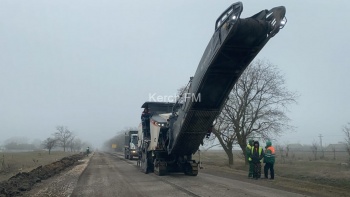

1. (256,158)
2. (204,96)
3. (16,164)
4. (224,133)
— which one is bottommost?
(16,164)

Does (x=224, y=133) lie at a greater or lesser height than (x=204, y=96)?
lesser

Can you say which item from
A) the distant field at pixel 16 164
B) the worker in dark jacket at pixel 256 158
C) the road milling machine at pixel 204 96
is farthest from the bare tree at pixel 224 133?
the distant field at pixel 16 164

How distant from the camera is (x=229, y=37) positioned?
10117mm

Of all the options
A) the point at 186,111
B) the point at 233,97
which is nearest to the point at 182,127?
the point at 186,111

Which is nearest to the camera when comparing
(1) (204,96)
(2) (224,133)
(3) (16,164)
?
(1) (204,96)

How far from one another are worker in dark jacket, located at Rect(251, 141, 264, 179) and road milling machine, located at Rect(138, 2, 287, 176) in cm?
266

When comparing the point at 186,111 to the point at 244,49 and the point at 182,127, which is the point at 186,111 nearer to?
the point at 182,127

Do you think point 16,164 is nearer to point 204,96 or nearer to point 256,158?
point 256,158

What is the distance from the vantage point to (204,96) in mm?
12695

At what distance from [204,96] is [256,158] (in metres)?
4.64

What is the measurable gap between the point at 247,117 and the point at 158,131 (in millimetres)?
8558

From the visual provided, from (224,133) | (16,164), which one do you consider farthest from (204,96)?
(16,164)

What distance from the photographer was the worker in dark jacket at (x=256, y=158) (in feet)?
49.1

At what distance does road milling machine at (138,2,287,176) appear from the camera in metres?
9.95
